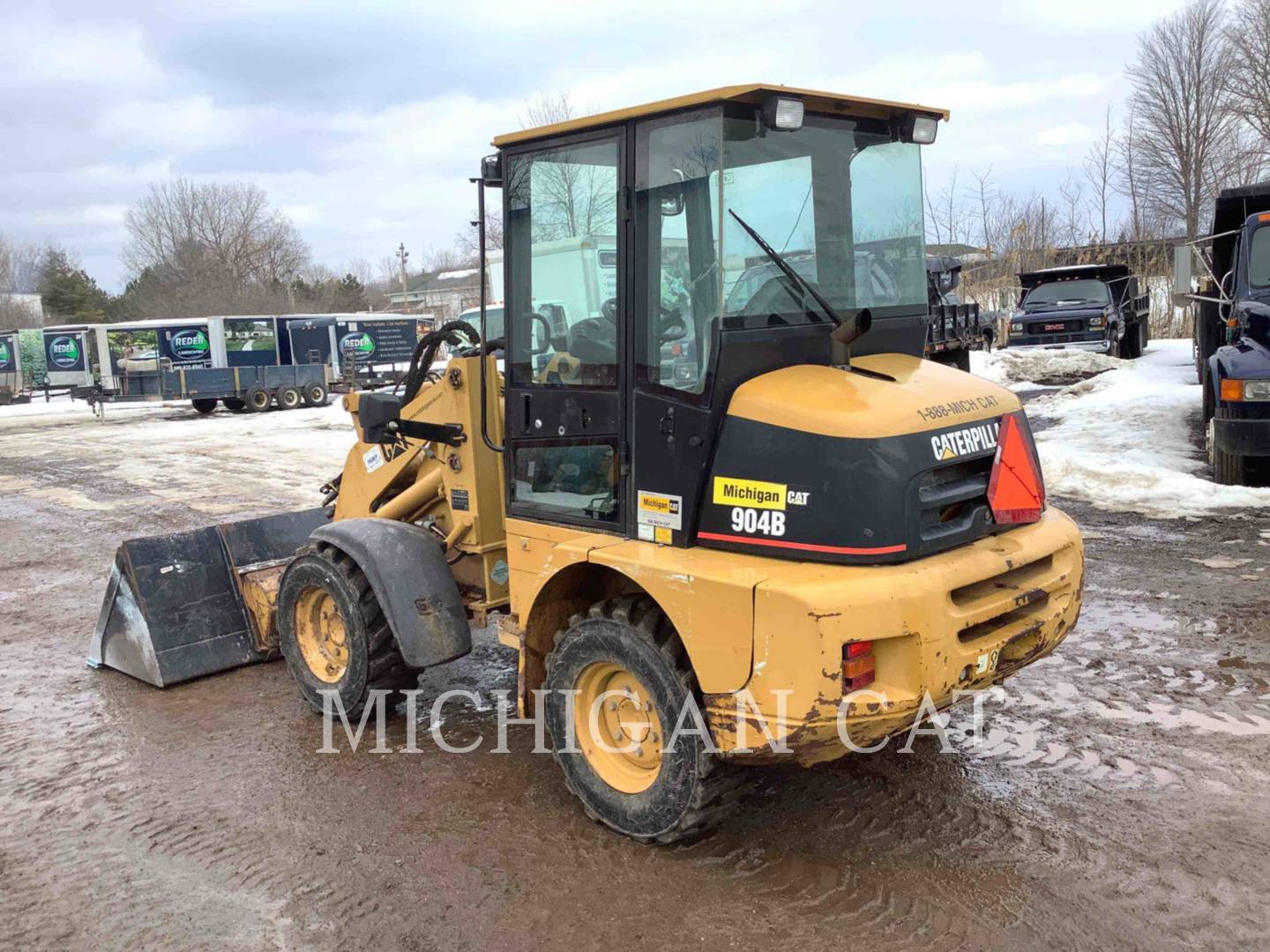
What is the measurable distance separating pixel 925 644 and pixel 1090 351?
19672 mm

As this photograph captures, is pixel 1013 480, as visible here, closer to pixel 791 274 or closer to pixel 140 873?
pixel 791 274

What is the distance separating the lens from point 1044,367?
66.2 feet

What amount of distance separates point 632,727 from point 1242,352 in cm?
755

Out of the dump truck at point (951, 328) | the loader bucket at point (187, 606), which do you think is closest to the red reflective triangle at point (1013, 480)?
the loader bucket at point (187, 606)

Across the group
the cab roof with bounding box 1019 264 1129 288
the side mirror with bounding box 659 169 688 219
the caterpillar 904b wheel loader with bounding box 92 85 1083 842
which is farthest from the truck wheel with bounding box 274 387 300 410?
the side mirror with bounding box 659 169 688 219

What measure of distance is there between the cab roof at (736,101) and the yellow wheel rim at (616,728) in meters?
1.91

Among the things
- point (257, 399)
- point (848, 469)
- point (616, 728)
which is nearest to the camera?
point (848, 469)

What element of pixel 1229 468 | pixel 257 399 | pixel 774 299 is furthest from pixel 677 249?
pixel 257 399

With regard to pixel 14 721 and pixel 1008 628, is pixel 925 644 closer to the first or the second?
pixel 1008 628

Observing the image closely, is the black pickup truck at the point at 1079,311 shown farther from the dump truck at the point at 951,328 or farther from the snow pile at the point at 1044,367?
the dump truck at the point at 951,328

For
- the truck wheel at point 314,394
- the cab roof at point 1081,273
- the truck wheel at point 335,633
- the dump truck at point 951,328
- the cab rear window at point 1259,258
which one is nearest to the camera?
the truck wheel at point 335,633

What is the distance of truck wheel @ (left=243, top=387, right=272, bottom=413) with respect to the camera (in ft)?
85.1

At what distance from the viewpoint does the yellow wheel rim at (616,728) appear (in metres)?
3.75

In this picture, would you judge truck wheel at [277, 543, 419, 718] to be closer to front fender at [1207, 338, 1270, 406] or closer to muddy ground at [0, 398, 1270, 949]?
muddy ground at [0, 398, 1270, 949]
